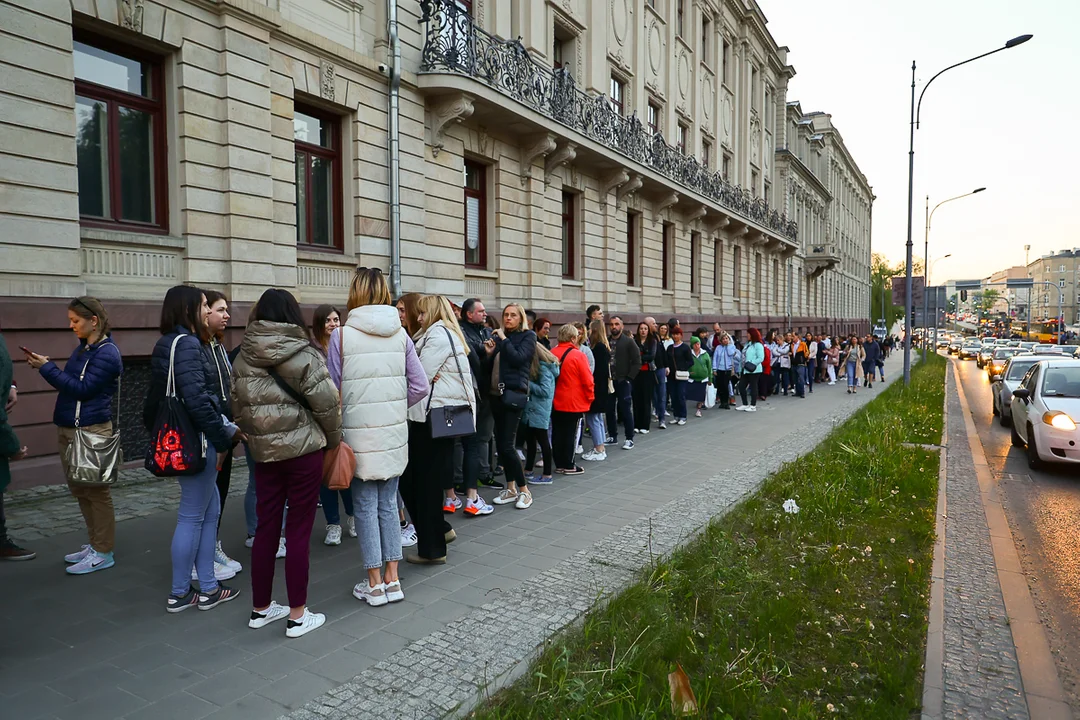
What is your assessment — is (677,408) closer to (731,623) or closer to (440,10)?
(440,10)

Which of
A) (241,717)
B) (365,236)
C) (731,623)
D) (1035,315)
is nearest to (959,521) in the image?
(731,623)

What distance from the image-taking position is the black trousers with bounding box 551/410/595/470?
9.24 m

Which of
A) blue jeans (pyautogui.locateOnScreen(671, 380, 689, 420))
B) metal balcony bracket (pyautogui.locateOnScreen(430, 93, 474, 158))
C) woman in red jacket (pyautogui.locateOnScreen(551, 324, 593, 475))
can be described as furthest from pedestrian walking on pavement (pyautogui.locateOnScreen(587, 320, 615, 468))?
metal balcony bracket (pyautogui.locateOnScreen(430, 93, 474, 158))

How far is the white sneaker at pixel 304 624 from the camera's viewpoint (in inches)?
172

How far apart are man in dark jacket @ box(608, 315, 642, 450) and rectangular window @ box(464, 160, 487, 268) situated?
4.86 m

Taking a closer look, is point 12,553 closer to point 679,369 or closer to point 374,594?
point 374,594

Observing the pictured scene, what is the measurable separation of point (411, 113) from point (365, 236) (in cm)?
265

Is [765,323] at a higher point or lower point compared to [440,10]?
lower

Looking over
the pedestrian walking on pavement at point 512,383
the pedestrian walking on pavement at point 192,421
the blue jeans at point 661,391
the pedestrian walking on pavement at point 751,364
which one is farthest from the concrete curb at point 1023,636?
the pedestrian walking on pavement at point 751,364

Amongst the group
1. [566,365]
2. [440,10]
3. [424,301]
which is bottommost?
[566,365]

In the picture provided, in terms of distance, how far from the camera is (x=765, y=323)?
120 ft

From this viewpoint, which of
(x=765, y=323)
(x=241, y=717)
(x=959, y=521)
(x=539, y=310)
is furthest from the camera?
(x=765, y=323)

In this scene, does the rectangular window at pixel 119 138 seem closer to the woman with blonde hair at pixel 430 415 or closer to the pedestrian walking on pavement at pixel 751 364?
the woman with blonde hair at pixel 430 415

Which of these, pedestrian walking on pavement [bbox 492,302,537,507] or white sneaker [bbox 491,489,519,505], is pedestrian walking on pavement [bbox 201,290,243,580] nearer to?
pedestrian walking on pavement [bbox 492,302,537,507]
